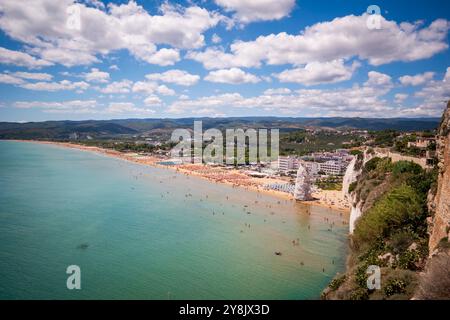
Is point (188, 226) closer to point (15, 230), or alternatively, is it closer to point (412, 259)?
point (15, 230)

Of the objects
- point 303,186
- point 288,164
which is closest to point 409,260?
point 303,186

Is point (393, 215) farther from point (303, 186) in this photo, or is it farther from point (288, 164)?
point (288, 164)

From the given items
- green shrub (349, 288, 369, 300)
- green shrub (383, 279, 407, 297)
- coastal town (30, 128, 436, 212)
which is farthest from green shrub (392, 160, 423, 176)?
green shrub (383, 279, 407, 297)

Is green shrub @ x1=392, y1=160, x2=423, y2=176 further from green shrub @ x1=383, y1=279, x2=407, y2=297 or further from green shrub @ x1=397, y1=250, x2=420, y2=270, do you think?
green shrub @ x1=383, y1=279, x2=407, y2=297

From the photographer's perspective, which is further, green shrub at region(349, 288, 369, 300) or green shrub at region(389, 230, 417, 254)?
green shrub at region(389, 230, 417, 254)

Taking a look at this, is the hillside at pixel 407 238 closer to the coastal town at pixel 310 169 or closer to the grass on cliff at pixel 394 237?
the grass on cliff at pixel 394 237
